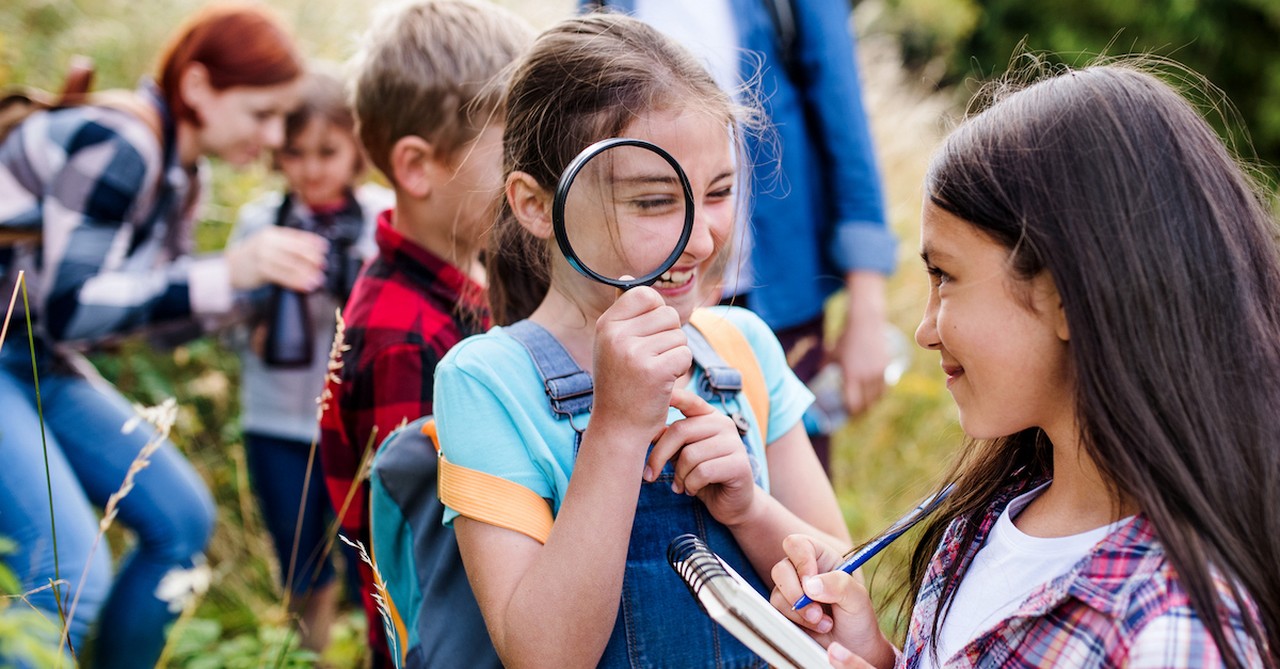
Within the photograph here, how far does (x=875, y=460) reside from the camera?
536 cm

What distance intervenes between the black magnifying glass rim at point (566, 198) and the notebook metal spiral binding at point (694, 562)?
0.37 meters

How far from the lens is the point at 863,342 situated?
3.29m

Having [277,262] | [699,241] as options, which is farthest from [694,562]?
[277,262]

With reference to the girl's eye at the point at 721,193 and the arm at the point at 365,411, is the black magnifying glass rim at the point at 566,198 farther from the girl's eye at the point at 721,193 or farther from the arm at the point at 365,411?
the arm at the point at 365,411

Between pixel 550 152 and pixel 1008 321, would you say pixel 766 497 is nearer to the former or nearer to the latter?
pixel 1008 321

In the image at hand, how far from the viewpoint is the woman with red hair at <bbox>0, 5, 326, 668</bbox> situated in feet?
8.96

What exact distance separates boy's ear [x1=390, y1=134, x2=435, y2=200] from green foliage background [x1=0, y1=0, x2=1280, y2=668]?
0.65 m

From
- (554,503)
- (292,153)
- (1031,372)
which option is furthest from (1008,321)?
(292,153)

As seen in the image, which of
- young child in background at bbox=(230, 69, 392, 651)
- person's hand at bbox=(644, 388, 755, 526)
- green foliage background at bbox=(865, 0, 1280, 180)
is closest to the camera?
person's hand at bbox=(644, 388, 755, 526)

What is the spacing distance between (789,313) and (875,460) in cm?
242

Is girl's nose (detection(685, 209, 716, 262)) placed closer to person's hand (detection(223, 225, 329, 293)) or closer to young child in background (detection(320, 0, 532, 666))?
young child in background (detection(320, 0, 532, 666))

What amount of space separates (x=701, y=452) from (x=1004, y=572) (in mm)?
464

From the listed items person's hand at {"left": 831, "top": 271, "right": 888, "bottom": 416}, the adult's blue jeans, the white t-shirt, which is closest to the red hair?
the adult's blue jeans

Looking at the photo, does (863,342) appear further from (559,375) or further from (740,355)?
(559,375)
